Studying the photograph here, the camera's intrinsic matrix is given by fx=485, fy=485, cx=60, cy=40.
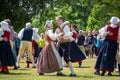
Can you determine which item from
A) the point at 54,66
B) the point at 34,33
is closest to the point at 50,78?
the point at 54,66

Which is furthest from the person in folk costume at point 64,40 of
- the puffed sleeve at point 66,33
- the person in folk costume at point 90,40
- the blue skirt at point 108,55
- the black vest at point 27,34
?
the person in folk costume at point 90,40

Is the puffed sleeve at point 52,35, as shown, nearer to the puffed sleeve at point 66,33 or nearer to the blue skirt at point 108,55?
the puffed sleeve at point 66,33

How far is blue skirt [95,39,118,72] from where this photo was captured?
47.6 ft

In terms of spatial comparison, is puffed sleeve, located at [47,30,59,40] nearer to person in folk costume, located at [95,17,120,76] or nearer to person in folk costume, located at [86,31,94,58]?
person in folk costume, located at [95,17,120,76]

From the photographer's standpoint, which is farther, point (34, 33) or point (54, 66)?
point (34, 33)

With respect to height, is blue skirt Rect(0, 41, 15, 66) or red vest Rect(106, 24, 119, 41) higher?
red vest Rect(106, 24, 119, 41)

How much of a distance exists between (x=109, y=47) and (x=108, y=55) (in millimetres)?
243

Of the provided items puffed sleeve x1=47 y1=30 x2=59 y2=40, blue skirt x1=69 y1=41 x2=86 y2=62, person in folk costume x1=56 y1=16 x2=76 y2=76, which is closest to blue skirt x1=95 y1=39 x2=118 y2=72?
person in folk costume x1=56 y1=16 x2=76 y2=76

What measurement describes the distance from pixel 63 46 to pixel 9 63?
204 cm

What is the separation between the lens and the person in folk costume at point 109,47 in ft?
47.3

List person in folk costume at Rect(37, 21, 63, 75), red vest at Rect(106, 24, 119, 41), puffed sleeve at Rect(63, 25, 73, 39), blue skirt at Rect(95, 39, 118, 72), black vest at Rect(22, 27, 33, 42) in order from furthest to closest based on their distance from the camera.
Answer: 1. black vest at Rect(22, 27, 33, 42)
2. blue skirt at Rect(95, 39, 118, 72)
3. red vest at Rect(106, 24, 119, 41)
4. person in folk costume at Rect(37, 21, 63, 75)
5. puffed sleeve at Rect(63, 25, 73, 39)

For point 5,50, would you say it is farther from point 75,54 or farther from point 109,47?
point 75,54

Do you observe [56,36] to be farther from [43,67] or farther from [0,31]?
[0,31]

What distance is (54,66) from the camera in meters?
14.3
